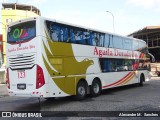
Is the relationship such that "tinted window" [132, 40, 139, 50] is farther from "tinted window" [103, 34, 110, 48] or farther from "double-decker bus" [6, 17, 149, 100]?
"double-decker bus" [6, 17, 149, 100]

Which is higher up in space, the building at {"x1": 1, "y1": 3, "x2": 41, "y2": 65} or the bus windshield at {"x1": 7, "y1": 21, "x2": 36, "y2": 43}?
the building at {"x1": 1, "y1": 3, "x2": 41, "y2": 65}

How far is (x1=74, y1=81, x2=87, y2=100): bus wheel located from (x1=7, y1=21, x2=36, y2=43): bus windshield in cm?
367

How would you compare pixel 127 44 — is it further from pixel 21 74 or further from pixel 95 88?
pixel 21 74

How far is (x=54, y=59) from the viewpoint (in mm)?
14297

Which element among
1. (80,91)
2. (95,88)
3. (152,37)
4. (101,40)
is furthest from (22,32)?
(152,37)

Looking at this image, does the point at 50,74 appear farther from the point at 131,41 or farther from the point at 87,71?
the point at 131,41

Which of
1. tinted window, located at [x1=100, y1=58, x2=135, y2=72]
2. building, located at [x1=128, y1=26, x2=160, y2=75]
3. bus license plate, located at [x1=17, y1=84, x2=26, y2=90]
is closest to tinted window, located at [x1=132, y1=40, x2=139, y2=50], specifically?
tinted window, located at [x1=100, y1=58, x2=135, y2=72]

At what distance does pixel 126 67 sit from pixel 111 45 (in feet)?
9.58

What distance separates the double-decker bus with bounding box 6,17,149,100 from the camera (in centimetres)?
1363

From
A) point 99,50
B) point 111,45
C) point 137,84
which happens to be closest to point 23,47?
point 99,50

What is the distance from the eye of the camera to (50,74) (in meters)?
13.9

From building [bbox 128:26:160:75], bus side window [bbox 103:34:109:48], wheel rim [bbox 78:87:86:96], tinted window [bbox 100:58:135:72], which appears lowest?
wheel rim [bbox 78:87:86:96]

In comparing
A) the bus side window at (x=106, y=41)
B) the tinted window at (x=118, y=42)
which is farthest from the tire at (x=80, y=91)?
the tinted window at (x=118, y=42)

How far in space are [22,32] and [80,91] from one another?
412 centimetres
